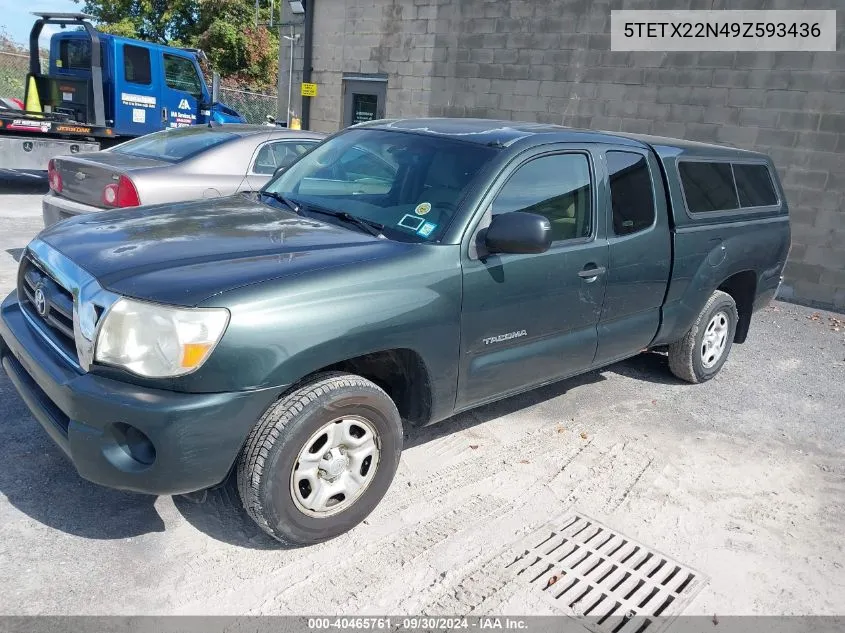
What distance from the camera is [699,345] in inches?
211

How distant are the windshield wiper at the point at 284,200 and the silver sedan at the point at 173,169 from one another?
1463mm

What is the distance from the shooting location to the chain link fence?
2247 cm

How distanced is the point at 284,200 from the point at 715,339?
11.7 feet

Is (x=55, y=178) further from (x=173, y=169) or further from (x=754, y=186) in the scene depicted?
(x=754, y=186)

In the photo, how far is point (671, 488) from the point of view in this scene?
393cm

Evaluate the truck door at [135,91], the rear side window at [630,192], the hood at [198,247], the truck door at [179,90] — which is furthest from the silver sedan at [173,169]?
the truck door at [179,90]

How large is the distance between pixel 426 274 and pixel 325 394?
0.73 m

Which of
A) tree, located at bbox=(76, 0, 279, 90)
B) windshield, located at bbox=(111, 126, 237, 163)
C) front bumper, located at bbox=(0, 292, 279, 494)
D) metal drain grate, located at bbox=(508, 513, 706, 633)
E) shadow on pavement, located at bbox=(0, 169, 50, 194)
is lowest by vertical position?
metal drain grate, located at bbox=(508, 513, 706, 633)

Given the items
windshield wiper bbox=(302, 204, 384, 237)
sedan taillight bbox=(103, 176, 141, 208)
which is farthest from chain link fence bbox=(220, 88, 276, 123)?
windshield wiper bbox=(302, 204, 384, 237)

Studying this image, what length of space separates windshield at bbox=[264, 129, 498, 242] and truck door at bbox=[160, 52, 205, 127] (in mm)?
9515

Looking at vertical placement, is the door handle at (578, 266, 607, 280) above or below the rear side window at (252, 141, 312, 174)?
below

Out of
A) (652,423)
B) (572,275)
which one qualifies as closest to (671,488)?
(652,423)

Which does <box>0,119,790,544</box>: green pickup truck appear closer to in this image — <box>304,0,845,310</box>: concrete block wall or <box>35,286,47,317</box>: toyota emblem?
<box>35,286,47,317</box>: toyota emblem

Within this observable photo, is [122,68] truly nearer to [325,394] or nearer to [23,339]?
[23,339]
